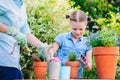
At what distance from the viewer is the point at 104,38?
3.26 meters

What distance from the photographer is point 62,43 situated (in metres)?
4.03

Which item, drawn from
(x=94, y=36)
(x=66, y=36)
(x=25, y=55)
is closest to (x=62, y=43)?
(x=66, y=36)

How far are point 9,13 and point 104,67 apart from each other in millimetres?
832

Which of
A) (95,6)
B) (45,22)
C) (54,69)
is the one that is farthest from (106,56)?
(95,6)

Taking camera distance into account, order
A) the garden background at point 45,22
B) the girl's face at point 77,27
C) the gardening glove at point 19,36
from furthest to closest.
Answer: the garden background at point 45,22 → the girl's face at point 77,27 → the gardening glove at point 19,36

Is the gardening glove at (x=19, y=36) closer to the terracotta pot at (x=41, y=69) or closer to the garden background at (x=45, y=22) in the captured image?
the terracotta pot at (x=41, y=69)

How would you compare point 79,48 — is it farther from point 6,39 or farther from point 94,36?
point 6,39

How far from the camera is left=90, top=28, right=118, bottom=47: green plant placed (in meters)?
3.25

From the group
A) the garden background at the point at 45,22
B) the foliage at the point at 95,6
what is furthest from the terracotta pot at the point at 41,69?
the foliage at the point at 95,6

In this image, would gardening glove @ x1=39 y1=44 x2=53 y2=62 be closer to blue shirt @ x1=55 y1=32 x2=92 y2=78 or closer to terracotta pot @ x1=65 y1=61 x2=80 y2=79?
terracotta pot @ x1=65 y1=61 x2=80 y2=79

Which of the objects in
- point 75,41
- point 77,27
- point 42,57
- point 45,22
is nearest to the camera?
point 42,57

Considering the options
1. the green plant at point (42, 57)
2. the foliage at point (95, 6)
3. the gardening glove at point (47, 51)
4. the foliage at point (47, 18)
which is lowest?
the green plant at point (42, 57)

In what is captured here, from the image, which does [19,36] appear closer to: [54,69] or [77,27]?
[54,69]

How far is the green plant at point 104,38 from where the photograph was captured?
325cm
